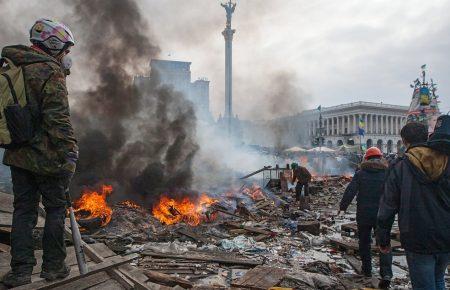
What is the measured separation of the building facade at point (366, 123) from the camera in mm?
83625

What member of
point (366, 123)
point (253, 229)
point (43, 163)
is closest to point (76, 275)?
point (43, 163)

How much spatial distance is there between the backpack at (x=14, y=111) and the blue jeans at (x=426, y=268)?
141 inches

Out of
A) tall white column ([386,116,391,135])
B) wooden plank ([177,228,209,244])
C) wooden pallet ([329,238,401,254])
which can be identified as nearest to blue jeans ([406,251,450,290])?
wooden pallet ([329,238,401,254])

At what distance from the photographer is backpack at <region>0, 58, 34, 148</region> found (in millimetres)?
2633

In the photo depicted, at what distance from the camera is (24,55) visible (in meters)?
2.77

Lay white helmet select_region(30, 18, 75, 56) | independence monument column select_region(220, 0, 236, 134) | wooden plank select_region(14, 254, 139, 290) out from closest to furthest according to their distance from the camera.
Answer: wooden plank select_region(14, 254, 139, 290) → white helmet select_region(30, 18, 75, 56) → independence monument column select_region(220, 0, 236, 134)

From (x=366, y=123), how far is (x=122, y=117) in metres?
80.0

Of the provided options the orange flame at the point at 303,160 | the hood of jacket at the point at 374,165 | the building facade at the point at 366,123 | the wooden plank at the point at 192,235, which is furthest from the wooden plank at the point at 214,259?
the building facade at the point at 366,123

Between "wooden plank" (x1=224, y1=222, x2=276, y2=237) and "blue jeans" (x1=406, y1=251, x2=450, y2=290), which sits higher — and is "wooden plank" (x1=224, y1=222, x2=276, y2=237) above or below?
below

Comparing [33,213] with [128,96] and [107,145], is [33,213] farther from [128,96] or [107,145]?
[128,96]

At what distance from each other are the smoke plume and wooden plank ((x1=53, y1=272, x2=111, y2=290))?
9.95 meters

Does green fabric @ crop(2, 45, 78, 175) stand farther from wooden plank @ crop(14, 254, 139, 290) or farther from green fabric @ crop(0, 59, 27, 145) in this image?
wooden plank @ crop(14, 254, 139, 290)

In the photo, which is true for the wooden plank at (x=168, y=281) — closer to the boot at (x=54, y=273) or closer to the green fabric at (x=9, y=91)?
the boot at (x=54, y=273)

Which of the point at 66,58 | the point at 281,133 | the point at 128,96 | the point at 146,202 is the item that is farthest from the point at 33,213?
the point at 281,133
